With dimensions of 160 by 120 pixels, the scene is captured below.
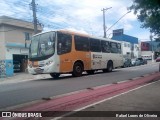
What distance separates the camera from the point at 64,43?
58.5 ft

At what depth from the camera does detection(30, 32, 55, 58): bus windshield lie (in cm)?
1717

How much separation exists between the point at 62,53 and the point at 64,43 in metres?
0.75

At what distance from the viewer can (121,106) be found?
8.18 m

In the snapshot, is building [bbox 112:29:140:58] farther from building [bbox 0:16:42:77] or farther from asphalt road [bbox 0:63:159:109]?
asphalt road [bbox 0:63:159:109]

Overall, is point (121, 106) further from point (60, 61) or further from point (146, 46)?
point (146, 46)

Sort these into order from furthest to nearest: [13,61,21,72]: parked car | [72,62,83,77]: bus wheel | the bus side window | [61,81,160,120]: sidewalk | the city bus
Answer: [13,61,21,72]: parked car, [72,62,83,77]: bus wheel, the bus side window, the city bus, [61,81,160,120]: sidewalk

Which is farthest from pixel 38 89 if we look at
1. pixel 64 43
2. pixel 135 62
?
pixel 135 62

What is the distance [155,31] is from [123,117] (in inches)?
775

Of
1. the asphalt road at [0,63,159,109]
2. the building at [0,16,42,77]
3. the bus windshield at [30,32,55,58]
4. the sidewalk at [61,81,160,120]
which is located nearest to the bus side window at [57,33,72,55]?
the bus windshield at [30,32,55,58]

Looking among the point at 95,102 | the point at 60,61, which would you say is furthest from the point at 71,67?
the point at 95,102

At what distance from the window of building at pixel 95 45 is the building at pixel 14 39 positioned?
1492 cm

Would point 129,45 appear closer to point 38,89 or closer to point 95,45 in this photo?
point 95,45

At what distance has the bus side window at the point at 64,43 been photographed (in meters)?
17.3

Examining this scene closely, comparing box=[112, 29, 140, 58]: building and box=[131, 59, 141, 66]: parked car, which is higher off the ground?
box=[112, 29, 140, 58]: building
